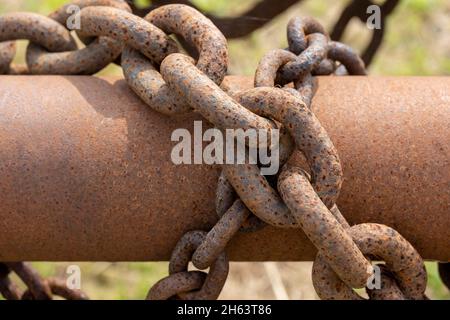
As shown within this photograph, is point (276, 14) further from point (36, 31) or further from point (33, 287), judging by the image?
point (33, 287)

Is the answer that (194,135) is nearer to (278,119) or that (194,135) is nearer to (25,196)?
(278,119)

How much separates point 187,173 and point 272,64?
0.20 metres

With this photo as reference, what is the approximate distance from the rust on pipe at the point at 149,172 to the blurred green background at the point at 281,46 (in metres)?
1.30

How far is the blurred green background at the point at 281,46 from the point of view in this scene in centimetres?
229

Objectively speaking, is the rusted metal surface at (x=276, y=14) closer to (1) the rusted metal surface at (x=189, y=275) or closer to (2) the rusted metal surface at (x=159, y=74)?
(2) the rusted metal surface at (x=159, y=74)

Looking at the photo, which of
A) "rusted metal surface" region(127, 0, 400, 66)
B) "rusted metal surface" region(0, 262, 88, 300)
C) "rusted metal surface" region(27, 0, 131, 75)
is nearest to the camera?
"rusted metal surface" region(27, 0, 131, 75)

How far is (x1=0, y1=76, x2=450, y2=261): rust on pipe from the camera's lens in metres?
0.96

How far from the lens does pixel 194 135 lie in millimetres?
957

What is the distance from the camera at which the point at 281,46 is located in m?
3.09

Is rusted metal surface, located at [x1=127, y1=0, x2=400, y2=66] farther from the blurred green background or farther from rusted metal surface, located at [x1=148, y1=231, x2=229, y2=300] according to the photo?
rusted metal surface, located at [x1=148, y1=231, x2=229, y2=300]

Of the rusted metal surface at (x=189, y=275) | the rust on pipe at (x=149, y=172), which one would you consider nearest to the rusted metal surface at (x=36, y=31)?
the rust on pipe at (x=149, y=172)

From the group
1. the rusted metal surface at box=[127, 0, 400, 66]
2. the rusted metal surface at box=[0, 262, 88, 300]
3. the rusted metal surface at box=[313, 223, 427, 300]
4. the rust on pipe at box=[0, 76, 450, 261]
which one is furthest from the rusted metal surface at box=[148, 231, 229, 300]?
the rusted metal surface at box=[127, 0, 400, 66]

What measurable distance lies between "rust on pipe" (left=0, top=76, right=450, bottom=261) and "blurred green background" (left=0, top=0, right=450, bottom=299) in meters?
1.30

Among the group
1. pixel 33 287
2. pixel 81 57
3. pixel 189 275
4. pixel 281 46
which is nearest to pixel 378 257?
pixel 189 275
